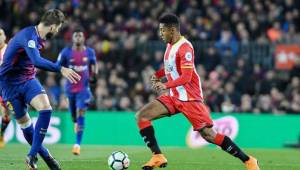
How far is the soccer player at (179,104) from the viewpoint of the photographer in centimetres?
1115

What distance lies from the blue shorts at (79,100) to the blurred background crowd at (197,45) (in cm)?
458

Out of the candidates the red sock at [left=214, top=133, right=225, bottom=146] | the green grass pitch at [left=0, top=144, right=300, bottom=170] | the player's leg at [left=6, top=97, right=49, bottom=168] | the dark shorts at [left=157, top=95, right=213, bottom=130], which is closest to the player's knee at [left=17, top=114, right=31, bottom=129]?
the player's leg at [left=6, top=97, right=49, bottom=168]

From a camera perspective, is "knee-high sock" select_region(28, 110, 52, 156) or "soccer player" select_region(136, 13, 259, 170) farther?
"soccer player" select_region(136, 13, 259, 170)

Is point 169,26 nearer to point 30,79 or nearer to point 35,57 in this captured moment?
point 35,57

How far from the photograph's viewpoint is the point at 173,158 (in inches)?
597

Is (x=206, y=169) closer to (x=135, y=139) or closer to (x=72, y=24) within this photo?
(x=135, y=139)

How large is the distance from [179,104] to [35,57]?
2.25 m

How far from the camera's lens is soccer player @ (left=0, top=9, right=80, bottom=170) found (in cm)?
1087

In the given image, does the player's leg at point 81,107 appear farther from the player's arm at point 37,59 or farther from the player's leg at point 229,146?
the player's arm at point 37,59

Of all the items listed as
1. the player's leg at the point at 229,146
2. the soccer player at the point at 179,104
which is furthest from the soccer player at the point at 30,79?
the player's leg at the point at 229,146

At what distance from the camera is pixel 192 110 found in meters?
11.3

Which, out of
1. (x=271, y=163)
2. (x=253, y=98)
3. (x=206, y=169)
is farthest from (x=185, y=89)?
(x=253, y=98)

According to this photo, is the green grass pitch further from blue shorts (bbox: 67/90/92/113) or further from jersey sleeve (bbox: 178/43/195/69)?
jersey sleeve (bbox: 178/43/195/69)

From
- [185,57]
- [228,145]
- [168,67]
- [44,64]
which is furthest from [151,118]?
[44,64]
